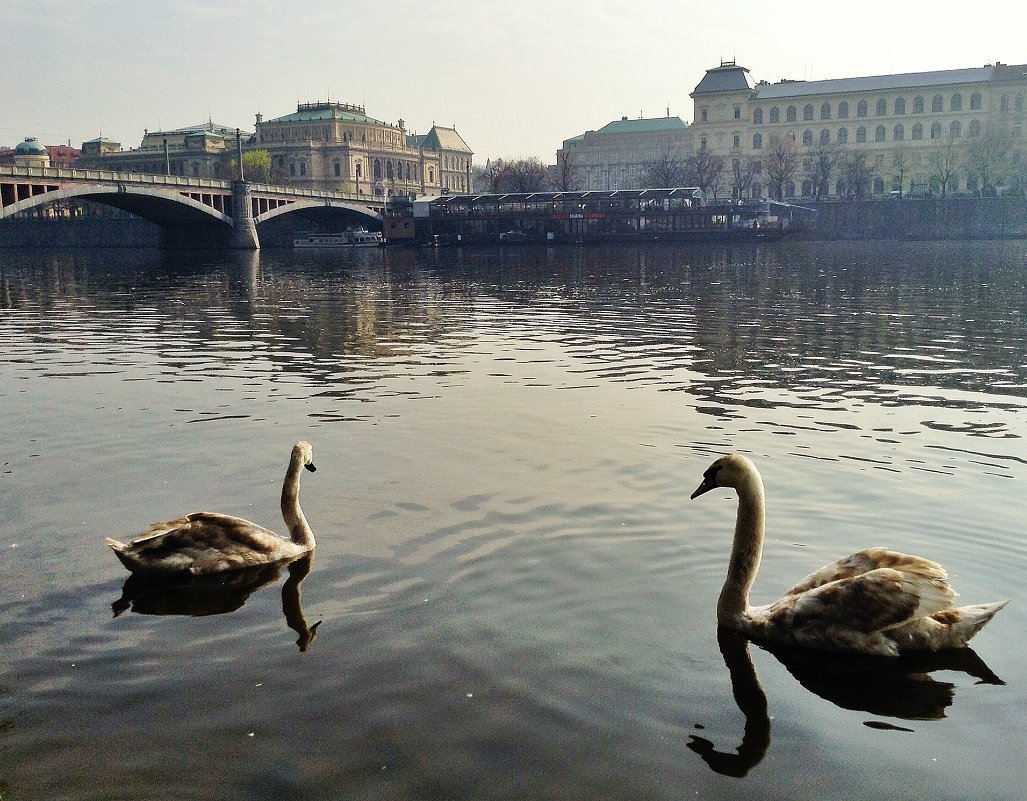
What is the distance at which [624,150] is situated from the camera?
195 m

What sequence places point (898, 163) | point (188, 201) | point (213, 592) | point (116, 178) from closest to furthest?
point (213, 592) < point (116, 178) < point (188, 201) < point (898, 163)

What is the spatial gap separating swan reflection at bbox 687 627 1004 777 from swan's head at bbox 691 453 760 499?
1.00 metres

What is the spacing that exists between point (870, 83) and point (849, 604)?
524ft

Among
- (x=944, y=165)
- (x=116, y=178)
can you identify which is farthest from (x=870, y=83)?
(x=116, y=178)

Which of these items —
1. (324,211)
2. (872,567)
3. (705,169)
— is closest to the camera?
(872,567)

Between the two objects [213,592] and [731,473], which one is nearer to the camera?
[731,473]

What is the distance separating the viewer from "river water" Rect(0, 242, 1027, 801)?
19.0 feet

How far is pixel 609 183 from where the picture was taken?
19462 cm

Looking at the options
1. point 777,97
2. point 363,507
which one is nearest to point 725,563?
point 363,507

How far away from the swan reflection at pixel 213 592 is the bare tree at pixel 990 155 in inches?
4709

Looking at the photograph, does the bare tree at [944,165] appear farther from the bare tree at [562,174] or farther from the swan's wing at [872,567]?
the swan's wing at [872,567]

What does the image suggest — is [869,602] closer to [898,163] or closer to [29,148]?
[898,163]

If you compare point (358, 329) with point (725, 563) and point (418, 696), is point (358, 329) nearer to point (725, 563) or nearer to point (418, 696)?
point (725, 563)

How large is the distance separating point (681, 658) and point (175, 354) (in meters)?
18.1
